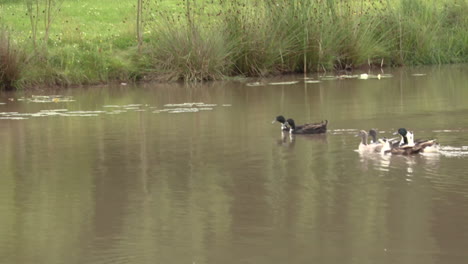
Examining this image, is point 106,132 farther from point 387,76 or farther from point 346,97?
point 387,76

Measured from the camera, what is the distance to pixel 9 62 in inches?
1005

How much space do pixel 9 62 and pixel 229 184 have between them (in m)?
13.7

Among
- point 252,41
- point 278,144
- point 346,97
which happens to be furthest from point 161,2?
point 278,144

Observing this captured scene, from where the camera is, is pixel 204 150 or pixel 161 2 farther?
pixel 161 2

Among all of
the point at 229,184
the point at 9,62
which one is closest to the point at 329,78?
the point at 9,62

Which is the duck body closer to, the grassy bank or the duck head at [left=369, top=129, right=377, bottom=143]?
the duck head at [left=369, top=129, right=377, bottom=143]

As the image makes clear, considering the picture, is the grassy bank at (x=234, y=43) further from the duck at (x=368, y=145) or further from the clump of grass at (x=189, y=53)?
the duck at (x=368, y=145)

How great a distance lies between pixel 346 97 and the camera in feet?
74.2

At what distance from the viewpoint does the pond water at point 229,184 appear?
391 inches

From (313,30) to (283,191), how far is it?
1610cm

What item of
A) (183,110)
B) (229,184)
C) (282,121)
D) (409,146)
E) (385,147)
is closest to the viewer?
(229,184)

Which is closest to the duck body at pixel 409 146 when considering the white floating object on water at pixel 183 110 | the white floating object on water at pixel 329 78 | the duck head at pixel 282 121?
the duck head at pixel 282 121

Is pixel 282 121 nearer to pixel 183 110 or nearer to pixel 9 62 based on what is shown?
pixel 183 110

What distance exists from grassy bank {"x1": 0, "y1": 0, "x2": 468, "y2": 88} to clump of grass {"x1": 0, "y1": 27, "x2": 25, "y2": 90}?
0.02 m
